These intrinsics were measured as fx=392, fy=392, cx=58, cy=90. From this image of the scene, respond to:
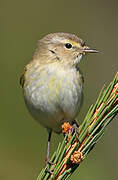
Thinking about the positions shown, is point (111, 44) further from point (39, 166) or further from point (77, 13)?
point (39, 166)

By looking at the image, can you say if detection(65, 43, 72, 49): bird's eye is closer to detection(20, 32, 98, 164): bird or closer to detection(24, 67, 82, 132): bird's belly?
detection(20, 32, 98, 164): bird

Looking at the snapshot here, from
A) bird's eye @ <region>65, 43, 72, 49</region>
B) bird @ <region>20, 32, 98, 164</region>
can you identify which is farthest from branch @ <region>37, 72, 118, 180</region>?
bird's eye @ <region>65, 43, 72, 49</region>

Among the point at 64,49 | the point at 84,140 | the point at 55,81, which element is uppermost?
the point at 64,49

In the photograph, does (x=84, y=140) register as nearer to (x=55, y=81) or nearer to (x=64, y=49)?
(x=55, y=81)

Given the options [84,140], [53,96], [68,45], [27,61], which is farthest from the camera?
[27,61]

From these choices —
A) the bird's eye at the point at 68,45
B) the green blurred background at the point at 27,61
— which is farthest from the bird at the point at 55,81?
the green blurred background at the point at 27,61

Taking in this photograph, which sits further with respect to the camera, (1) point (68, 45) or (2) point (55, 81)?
(1) point (68, 45)

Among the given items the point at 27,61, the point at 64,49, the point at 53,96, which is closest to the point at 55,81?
the point at 53,96
